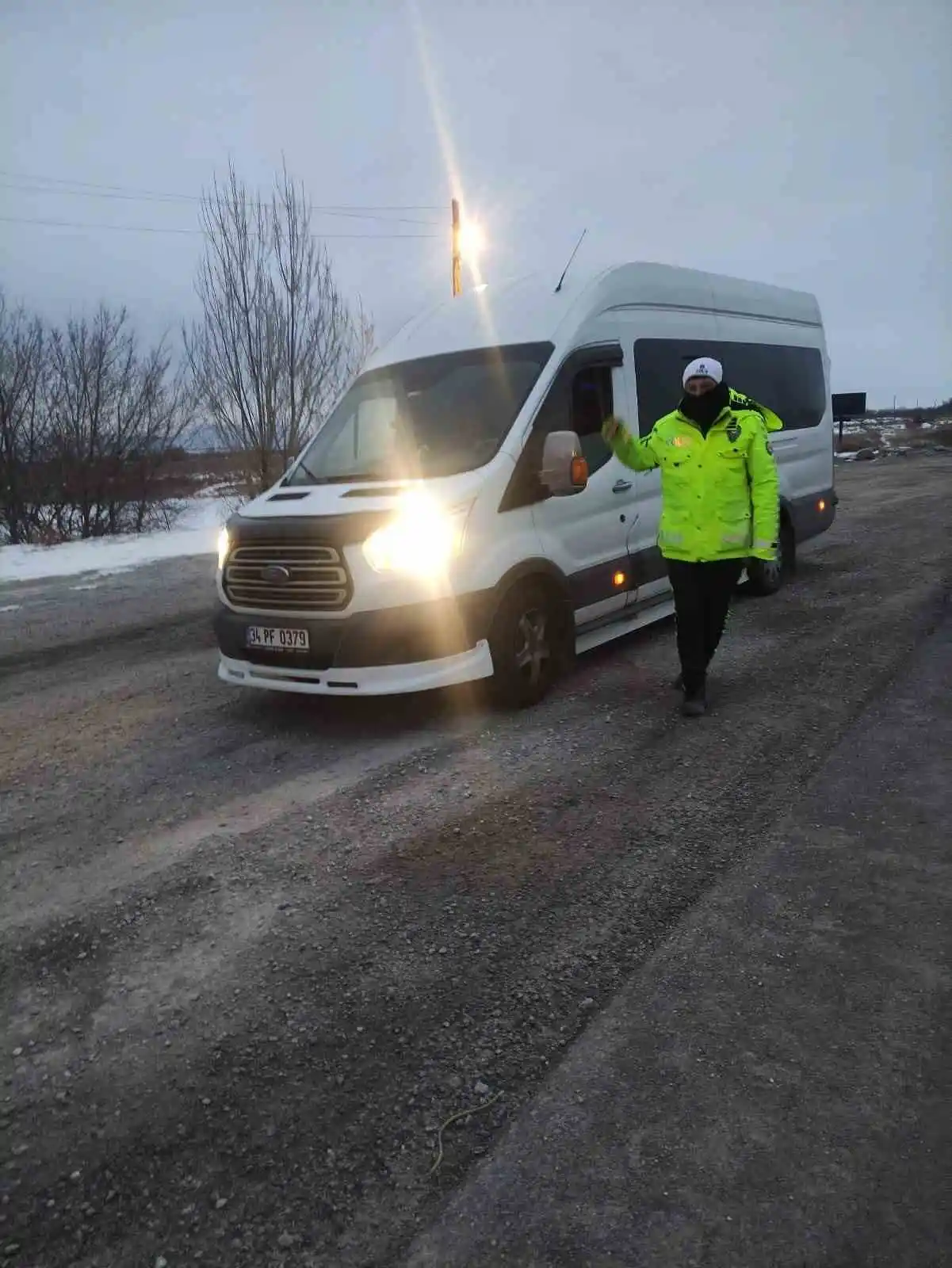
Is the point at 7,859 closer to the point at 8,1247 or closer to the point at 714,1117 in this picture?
the point at 8,1247

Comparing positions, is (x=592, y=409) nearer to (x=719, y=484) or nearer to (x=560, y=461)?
(x=560, y=461)

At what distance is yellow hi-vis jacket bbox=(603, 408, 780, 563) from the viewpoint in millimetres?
5043

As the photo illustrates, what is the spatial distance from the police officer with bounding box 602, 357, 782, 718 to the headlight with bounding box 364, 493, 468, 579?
3.87ft

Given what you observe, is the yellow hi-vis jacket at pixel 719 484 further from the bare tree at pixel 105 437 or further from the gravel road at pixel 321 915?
the bare tree at pixel 105 437

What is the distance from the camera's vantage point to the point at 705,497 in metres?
5.12

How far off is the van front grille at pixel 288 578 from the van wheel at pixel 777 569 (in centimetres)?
449

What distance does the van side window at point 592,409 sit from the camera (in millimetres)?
5746

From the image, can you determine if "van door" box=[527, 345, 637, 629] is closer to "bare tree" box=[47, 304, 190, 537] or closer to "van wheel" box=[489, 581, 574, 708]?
"van wheel" box=[489, 581, 574, 708]

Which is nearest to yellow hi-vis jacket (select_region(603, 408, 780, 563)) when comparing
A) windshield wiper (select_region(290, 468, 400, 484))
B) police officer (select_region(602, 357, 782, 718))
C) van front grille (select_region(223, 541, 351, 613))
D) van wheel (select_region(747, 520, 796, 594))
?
police officer (select_region(602, 357, 782, 718))

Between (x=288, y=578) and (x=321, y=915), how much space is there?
7.34ft

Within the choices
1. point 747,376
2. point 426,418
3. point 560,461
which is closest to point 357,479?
point 426,418

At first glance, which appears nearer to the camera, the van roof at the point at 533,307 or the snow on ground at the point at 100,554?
the van roof at the point at 533,307

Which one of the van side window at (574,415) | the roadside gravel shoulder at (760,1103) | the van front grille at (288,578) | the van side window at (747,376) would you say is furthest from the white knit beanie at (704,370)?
the roadside gravel shoulder at (760,1103)

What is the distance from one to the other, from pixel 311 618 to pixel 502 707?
1260 millimetres
